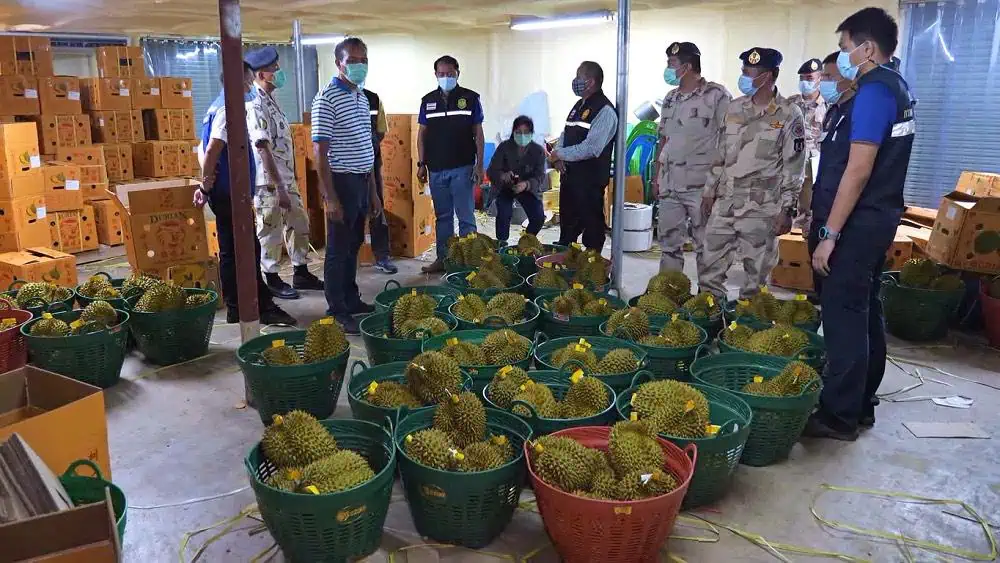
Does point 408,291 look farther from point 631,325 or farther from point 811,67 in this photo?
point 811,67

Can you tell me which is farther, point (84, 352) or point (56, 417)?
point (84, 352)

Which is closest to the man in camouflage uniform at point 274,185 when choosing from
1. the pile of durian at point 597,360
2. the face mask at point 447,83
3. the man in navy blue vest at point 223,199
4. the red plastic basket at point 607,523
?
the man in navy blue vest at point 223,199

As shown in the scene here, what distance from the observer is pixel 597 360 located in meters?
3.20

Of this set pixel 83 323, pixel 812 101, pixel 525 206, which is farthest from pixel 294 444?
pixel 812 101

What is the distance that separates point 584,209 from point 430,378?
3.01 m

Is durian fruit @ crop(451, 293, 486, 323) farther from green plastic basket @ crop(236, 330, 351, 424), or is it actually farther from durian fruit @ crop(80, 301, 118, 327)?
durian fruit @ crop(80, 301, 118, 327)

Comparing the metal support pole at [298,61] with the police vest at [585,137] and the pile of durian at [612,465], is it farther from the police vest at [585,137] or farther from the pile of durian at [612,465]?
the pile of durian at [612,465]

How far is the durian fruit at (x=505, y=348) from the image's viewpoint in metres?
3.18

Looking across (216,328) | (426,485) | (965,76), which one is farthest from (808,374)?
(965,76)

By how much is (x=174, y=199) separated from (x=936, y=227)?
5.08 meters

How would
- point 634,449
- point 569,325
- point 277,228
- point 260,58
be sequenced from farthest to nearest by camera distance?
point 277,228
point 260,58
point 569,325
point 634,449

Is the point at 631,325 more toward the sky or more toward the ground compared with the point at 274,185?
more toward the ground

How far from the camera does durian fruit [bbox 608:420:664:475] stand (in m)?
2.30

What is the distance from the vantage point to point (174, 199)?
4.70 metres
